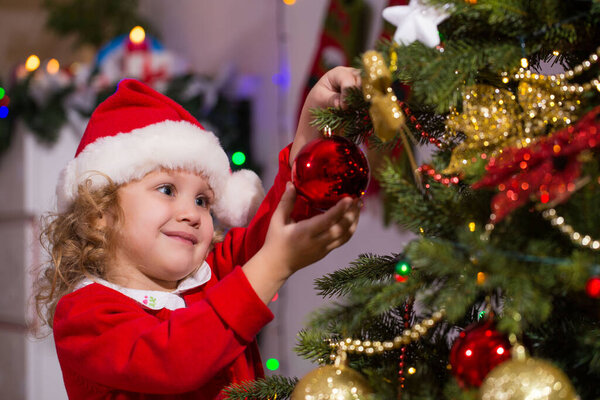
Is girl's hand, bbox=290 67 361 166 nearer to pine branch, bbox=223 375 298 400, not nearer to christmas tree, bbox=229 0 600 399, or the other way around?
christmas tree, bbox=229 0 600 399

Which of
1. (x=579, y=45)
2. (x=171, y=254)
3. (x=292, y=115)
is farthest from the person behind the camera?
(x=292, y=115)

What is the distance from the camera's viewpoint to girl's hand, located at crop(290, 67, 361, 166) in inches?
26.0

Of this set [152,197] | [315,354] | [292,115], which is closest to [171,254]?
[152,197]

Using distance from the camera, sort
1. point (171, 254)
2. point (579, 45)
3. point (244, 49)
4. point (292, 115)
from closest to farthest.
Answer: point (579, 45), point (171, 254), point (292, 115), point (244, 49)

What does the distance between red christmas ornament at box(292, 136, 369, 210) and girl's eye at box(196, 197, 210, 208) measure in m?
0.41

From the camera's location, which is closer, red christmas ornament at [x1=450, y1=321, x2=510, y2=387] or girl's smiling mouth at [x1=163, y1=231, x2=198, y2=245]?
red christmas ornament at [x1=450, y1=321, x2=510, y2=387]

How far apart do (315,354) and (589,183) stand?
31 cm

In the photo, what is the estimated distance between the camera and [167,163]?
91 cm

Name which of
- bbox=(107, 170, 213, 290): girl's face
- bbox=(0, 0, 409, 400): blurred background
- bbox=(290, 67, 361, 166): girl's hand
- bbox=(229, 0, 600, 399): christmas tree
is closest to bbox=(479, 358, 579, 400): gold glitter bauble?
bbox=(229, 0, 600, 399): christmas tree

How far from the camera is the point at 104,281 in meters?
0.87

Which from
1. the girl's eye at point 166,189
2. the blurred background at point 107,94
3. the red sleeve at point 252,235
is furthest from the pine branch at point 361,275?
the blurred background at point 107,94

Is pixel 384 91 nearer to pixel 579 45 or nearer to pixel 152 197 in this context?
pixel 579 45

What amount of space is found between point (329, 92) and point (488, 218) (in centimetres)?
31

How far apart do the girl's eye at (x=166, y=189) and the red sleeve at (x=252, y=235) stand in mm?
144
